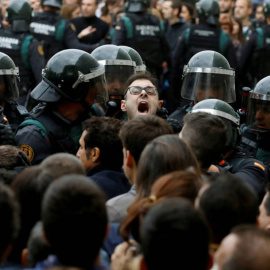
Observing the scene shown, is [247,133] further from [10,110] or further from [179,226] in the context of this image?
[179,226]

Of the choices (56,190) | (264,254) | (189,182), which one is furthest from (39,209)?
(264,254)

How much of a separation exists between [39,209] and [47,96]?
219 cm

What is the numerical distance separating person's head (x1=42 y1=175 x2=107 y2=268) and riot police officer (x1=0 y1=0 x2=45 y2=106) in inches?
254

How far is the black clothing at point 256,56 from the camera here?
1152 cm

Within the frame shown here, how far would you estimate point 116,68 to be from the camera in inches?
265

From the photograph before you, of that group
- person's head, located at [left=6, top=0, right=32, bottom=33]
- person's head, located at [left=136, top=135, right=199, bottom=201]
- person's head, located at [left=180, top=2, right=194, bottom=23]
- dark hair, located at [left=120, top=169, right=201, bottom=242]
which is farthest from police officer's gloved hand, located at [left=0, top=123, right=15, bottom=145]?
person's head, located at [left=180, top=2, right=194, bottom=23]

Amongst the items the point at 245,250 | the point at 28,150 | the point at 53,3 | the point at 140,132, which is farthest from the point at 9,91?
the point at 53,3

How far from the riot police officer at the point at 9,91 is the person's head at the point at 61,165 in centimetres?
263

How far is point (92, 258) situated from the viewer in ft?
8.74

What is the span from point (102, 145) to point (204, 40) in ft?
22.7

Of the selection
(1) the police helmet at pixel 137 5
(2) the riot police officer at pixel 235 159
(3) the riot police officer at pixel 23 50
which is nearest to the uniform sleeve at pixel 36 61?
(3) the riot police officer at pixel 23 50

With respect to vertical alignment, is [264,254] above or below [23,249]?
above

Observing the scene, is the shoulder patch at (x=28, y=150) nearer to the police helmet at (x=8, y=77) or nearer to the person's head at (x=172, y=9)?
the police helmet at (x=8, y=77)

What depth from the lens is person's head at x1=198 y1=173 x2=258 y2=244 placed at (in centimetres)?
299
